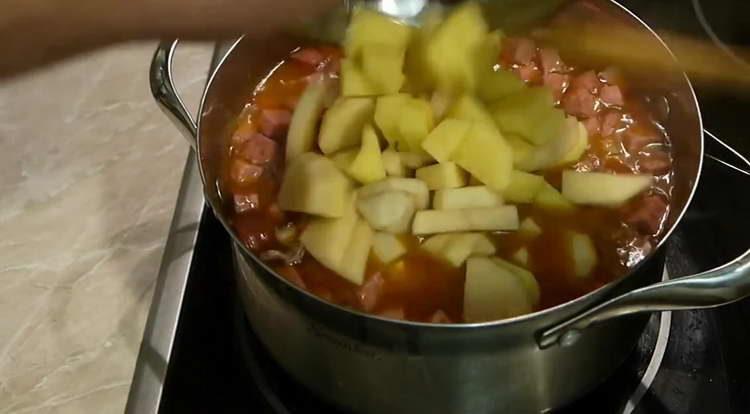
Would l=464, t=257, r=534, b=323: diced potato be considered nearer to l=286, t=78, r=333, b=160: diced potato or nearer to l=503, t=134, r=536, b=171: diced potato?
l=503, t=134, r=536, b=171: diced potato

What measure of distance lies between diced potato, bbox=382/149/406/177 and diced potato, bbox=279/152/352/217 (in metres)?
0.04

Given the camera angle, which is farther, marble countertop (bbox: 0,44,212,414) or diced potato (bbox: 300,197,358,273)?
marble countertop (bbox: 0,44,212,414)

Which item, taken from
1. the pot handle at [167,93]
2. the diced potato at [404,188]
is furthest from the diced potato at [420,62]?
the pot handle at [167,93]

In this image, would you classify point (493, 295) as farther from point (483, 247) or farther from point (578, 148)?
point (578, 148)

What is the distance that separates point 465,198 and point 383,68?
145mm

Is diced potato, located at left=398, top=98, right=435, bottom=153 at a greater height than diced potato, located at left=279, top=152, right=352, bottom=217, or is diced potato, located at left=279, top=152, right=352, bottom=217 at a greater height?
diced potato, located at left=398, top=98, right=435, bottom=153

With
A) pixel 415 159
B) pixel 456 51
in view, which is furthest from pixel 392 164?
pixel 456 51

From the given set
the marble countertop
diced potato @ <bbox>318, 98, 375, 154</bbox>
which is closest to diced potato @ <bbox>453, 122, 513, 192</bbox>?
diced potato @ <bbox>318, 98, 375, 154</bbox>

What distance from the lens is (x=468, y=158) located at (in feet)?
2.80

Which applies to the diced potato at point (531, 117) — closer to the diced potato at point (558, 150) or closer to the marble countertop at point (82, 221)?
the diced potato at point (558, 150)

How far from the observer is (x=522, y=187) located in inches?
34.2

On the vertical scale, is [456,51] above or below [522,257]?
above

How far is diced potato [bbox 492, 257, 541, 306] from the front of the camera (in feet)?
2.67

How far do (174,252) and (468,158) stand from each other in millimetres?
348
